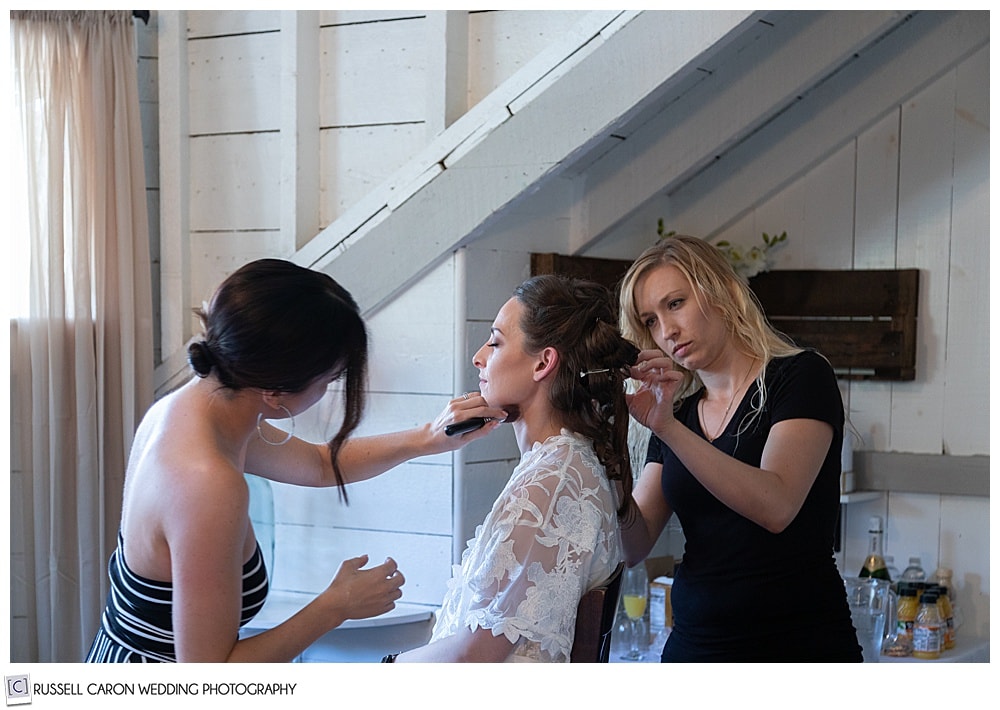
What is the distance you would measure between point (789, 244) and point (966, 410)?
518 millimetres

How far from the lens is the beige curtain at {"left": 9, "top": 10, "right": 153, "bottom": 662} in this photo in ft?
5.84

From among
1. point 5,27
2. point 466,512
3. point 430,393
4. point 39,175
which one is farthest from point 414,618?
point 5,27

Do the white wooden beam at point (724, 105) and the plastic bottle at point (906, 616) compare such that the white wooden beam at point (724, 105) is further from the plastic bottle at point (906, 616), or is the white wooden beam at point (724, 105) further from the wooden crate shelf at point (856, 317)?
the plastic bottle at point (906, 616)

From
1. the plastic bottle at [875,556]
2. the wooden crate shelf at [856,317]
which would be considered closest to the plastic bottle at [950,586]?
the plastic bottle at [875,556]

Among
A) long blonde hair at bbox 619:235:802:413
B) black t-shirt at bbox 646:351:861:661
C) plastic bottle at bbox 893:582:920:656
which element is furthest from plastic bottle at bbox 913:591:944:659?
long blonde hair at bbox 619:235:802:413

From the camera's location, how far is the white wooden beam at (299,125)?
1.94m

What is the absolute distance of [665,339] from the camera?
1.66 meters

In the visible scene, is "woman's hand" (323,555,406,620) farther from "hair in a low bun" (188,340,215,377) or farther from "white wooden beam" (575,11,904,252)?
"white wooden beam" (575,11,904,252)

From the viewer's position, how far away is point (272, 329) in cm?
131

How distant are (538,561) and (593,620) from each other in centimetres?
11

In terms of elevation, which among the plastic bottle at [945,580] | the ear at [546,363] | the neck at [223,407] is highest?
the ear at [546,363]
